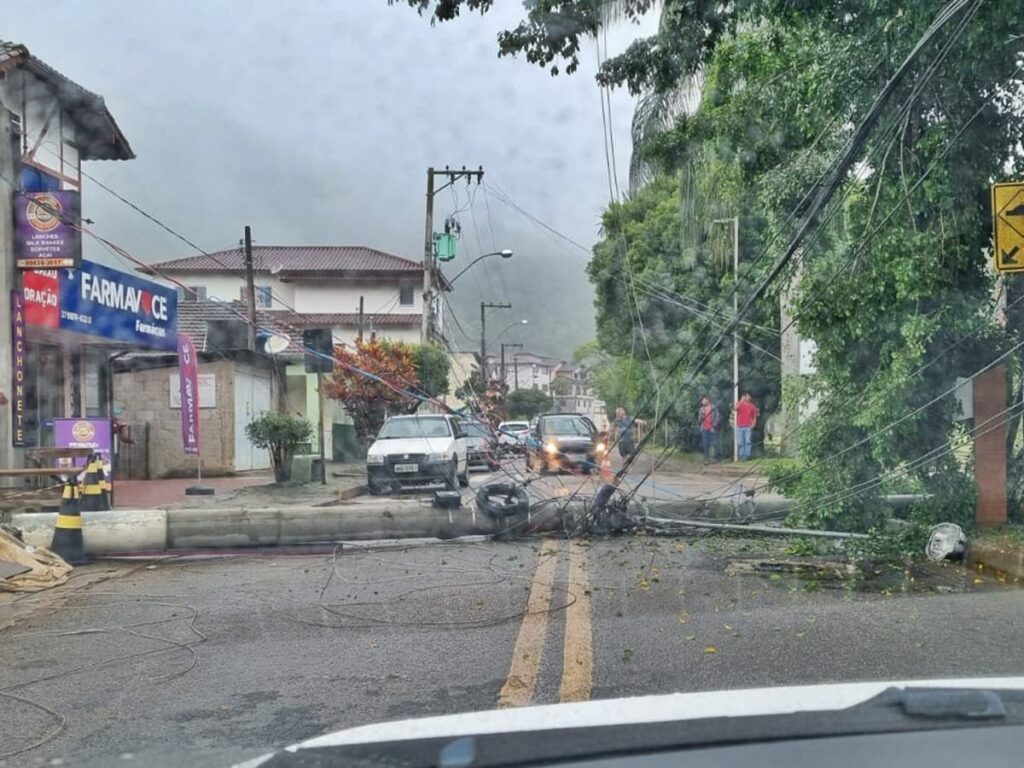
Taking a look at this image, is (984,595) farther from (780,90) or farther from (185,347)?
(185,347)

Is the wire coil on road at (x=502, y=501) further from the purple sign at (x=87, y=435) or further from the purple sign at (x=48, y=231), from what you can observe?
the purple sign at (x=48, y=231)

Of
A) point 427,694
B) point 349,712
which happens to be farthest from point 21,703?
point 427,694

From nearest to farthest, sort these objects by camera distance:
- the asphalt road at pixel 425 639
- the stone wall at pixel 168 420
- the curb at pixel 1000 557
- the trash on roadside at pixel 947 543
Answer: the asphalt road at pixel 425 639 → the curb at pixel 1000 557 → the trash on roadside at pixel 947 543 → the stone wall at pixel 168 420

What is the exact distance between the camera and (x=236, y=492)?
18.3 metres

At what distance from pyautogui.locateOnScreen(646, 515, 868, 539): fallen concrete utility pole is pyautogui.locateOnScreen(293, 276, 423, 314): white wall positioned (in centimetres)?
2821

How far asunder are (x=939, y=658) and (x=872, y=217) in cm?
488

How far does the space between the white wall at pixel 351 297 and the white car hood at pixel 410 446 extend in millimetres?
18657

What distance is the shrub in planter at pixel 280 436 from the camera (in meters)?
19.8

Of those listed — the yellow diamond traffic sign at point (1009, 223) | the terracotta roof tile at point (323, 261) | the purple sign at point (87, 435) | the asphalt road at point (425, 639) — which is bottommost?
the asphalt road at point (425, 639)

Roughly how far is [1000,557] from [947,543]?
0.51 m

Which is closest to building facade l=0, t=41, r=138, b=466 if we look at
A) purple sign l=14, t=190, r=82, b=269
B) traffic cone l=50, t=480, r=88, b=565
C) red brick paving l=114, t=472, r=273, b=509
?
purple sign l=14, t=190, r=82, b=269

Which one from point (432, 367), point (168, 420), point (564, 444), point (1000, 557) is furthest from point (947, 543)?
point (432, 367)

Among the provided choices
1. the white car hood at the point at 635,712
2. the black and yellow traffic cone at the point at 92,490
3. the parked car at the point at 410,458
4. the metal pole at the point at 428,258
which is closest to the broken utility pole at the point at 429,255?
the metal pole at the point at 428,258

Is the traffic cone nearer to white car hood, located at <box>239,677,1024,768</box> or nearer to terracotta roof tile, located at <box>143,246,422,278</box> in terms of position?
white car hood, located at <box>239,677,1024,768</box>
